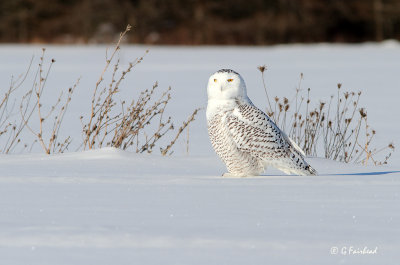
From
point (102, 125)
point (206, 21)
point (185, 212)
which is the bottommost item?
point (185, 212)

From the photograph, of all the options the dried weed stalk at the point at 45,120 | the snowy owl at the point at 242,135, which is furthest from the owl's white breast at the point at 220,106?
the dried weed stalk at the point at 45,120

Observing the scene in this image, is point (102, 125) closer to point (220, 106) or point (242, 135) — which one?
point (220, 106)

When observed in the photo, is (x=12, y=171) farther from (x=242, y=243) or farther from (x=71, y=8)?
(x=71, y=8)

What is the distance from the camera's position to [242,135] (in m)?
4.24

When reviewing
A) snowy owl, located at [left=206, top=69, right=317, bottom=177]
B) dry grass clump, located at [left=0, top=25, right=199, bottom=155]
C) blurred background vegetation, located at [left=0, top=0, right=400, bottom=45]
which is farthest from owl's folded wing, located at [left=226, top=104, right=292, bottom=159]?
blurred background vegetation, located at [left=0, top=0, right=400, bottom=45]

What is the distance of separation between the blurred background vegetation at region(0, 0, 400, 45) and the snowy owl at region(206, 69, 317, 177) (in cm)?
2682

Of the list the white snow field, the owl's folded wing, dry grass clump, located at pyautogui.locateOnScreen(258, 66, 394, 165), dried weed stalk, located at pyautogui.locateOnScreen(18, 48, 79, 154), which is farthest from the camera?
dry grass clump, located at pyautogui.locateOnScreen(258, 66, 394, 165)

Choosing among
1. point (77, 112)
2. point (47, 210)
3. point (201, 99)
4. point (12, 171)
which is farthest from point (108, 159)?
point (201, 99)

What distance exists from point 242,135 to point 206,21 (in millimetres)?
28407

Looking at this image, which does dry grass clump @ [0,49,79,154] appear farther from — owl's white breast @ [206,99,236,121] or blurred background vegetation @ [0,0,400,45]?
blurred background vegetation @ [0,0,400,45]

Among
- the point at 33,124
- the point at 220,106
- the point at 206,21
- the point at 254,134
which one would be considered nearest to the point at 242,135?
the point at 254,134

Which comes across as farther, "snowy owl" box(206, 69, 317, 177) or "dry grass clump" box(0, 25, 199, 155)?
"dry grass clump" box(0, 25, 199, 155)

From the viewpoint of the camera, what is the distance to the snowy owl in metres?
4.26

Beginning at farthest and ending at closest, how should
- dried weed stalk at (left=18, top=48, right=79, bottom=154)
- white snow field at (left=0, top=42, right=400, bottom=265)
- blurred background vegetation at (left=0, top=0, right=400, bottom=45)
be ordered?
1. blurred background vegetation at (left=0, top=0, right=400, bottom=45)
2. dried weed stalk at (left=18, top=48, right=79, bottom=154)
3. white snow field at (left=0, top=42, right=400, bottom=265)
